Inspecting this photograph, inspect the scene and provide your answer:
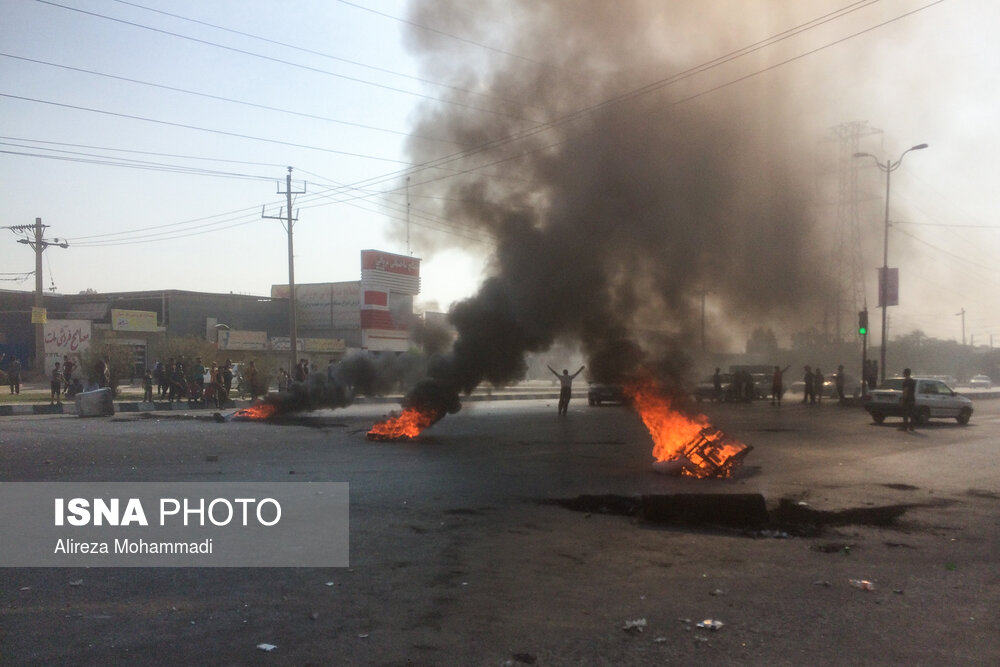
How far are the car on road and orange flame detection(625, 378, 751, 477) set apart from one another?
13211 millimetres

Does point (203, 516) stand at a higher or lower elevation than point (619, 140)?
lower

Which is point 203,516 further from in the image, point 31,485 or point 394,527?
point 31,485

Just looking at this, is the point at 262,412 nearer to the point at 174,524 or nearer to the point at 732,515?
the point at 174,524

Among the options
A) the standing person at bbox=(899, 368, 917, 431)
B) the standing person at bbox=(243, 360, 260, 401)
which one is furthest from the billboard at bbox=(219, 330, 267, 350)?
the standing person at bbox=(899, 368, 917, 431)

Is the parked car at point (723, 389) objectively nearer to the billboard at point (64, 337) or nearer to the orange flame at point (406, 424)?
the orange flame at point (406, 424)

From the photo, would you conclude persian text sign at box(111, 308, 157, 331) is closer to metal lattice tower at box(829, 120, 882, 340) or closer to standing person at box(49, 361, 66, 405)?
standing person at box(49, 361, 66, 405)

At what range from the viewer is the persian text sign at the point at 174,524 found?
6281mm

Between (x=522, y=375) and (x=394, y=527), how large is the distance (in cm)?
1003

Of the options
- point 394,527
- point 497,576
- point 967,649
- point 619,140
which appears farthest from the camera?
point 619,140

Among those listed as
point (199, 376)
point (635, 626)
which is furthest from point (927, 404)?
point (199, 376)

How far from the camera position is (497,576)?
600 cm

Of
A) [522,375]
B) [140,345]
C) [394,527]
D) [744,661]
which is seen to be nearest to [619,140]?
[522,375]

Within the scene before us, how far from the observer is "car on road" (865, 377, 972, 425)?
23.2 meters

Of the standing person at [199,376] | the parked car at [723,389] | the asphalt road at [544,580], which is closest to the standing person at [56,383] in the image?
the standing person at [199,376]
